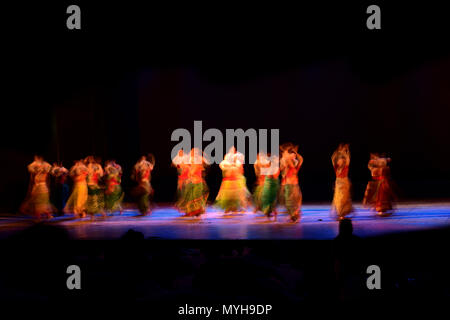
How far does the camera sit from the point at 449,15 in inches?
Result: 410

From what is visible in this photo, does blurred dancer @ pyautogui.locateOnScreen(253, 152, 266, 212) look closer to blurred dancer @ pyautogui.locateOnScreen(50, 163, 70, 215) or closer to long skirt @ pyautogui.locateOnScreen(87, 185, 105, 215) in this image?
long skirt @ pyautogui.locateOnScreen(87, 185, 105, 215)

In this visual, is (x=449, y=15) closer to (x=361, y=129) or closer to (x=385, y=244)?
(x=361, y=129)

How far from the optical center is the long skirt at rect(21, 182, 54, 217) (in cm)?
949

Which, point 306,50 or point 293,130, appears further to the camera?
point 293,130

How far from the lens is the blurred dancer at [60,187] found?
10.2m

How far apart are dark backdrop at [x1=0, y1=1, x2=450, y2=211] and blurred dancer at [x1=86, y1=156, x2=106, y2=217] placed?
2.03 m

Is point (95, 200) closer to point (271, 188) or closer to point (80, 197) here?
point (80, 197)

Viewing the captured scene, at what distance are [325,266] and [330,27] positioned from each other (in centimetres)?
857

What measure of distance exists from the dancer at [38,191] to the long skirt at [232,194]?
3857mm

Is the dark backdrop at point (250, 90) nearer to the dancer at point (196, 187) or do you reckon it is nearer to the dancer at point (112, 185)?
the dancer at point (112, 185)

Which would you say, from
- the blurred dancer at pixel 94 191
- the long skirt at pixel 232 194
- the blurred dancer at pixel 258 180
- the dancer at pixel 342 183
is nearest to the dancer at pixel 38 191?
the blurred dancer at pixel 94 191

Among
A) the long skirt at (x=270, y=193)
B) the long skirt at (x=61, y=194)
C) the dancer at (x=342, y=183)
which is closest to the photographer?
the dancer at (x=342, y=183)
